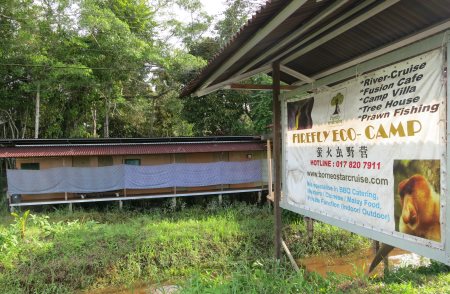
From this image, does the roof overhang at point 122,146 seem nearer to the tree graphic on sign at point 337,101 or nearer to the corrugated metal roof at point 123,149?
the corrugated metal roof at point 123,149

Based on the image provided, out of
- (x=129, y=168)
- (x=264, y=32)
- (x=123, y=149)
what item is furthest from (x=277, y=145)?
(x=123, y=149)

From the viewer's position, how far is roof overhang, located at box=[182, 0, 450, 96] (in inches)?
145

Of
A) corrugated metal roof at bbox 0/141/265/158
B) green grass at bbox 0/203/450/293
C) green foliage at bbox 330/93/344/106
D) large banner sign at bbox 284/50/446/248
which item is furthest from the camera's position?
corrugated metal roof at bbox 0/141/265/158

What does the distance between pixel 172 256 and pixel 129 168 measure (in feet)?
18.1

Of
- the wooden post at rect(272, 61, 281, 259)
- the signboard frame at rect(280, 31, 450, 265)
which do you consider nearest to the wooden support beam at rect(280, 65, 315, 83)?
the wooden post at rect(272, 61, 281, 259)

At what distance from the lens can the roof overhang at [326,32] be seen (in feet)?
12.1

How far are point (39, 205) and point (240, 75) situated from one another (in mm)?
10286

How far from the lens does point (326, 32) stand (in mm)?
4703

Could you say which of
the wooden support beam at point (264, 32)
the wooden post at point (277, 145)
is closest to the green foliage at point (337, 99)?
the wooden support beam at point (264, 32)

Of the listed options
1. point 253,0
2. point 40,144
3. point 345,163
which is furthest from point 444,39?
point 253,0

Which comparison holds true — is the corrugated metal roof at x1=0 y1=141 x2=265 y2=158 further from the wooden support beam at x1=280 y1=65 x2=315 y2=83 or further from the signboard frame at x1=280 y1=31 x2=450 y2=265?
the signboard frame at x1=280 y1=31 x2=450 y2=265

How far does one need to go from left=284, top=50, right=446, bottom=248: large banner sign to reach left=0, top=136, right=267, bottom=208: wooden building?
29.5 ft

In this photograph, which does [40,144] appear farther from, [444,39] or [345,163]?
[444,39]

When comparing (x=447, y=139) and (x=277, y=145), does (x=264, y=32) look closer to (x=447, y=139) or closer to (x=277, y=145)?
(x=447, y=139)
